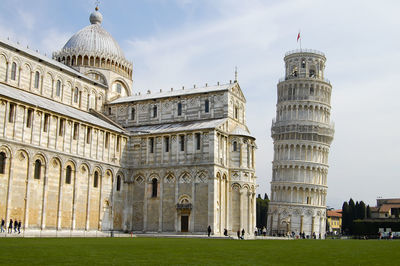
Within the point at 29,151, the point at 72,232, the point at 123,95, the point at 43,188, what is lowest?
the point at 72,232

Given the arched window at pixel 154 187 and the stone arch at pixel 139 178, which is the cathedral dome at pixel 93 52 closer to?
the stone arch at pixel 139 178

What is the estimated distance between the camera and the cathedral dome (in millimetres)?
58250

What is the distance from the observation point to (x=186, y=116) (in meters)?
53.2

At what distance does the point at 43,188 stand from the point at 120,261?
28.1m

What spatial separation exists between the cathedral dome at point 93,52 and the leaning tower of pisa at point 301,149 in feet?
109

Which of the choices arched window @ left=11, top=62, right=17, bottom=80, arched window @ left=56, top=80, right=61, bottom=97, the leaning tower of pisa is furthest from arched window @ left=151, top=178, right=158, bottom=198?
the leaning tower of pisa

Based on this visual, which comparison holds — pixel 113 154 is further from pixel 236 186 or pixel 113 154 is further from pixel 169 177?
pixel 236 186

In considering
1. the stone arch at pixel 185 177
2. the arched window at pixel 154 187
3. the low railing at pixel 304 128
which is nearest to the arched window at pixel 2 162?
the arched window at pixel 154 187

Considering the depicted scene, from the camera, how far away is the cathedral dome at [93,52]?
5825 centimetres

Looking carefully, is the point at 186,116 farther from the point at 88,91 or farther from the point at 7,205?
the point at 7,205

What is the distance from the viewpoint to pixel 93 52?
58469 mm

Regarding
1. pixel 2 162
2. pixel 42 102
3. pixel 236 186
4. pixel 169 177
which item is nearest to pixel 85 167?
pixel 42 102

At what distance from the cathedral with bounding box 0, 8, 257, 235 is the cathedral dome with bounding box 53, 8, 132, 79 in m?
0.26

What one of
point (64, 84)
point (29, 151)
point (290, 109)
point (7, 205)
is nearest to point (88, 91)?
point (64, 84)
